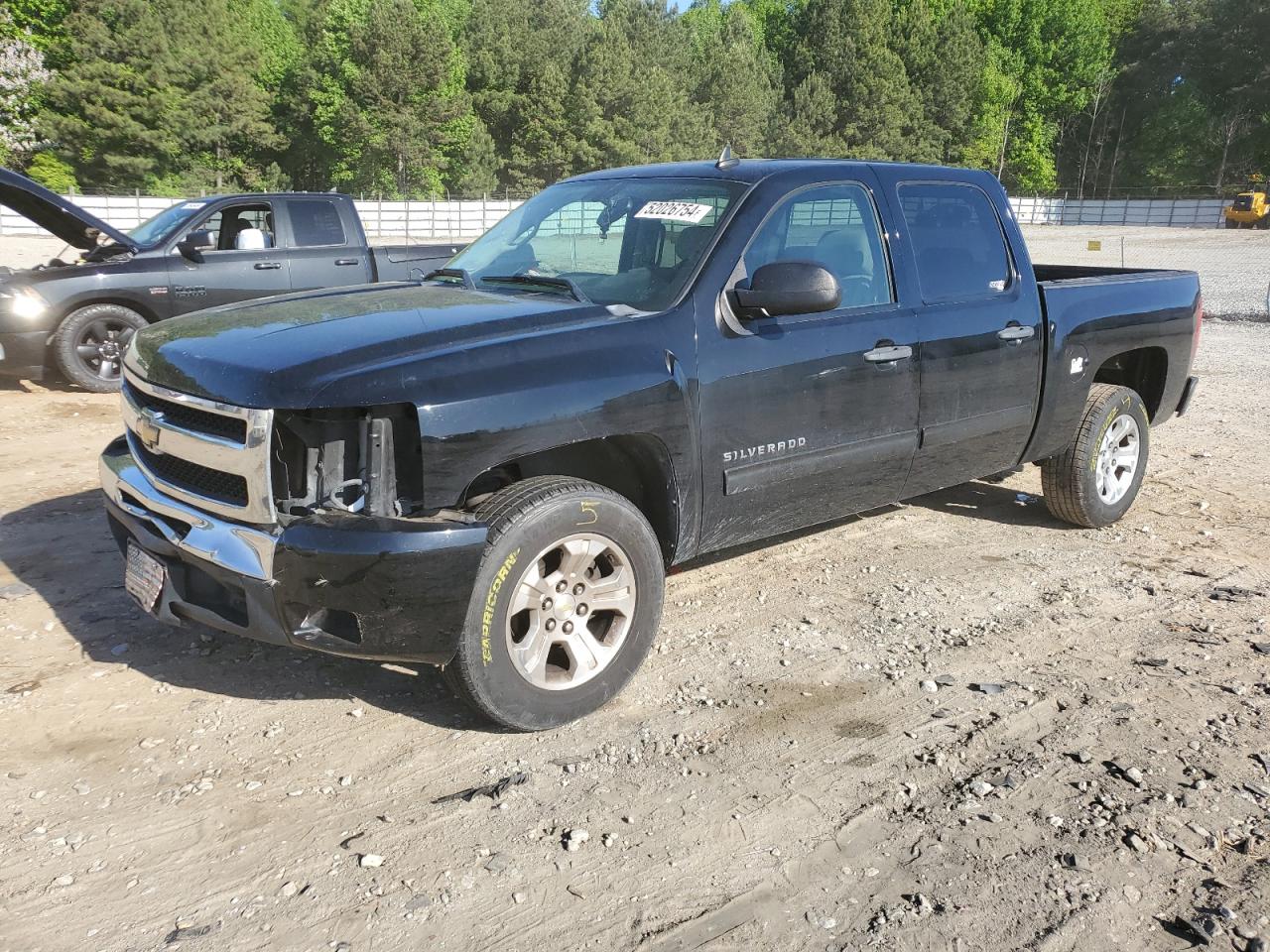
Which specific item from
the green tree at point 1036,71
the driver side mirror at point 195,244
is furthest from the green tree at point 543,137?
the driver side mirror at point 195,244

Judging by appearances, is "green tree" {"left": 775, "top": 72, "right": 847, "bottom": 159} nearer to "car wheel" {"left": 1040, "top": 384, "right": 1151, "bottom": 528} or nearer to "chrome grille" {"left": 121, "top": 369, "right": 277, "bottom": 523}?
"car wheel" {"left": 1040, "top": 384, "right": 1151, "bottom": 528}

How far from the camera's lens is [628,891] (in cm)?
276

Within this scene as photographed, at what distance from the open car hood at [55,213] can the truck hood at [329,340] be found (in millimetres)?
5249

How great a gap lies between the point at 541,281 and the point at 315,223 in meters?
6.72

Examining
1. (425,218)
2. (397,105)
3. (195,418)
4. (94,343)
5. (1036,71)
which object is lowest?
(425,218)

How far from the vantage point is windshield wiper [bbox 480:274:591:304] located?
13.3 feet

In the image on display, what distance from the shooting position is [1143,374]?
6238 millimetres

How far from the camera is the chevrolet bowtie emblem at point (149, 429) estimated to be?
3.51m

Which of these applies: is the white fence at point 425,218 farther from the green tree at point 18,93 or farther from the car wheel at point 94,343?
the car wheel at point 94,343

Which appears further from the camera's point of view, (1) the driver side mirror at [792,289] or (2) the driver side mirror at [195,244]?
(2) the driver side mirror at [195,244]

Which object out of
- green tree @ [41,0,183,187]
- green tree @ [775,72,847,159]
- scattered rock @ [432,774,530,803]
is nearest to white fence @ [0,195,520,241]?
green tree @ [41,0,183,187]

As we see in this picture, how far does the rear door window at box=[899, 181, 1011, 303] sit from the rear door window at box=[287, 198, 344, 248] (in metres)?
6.90

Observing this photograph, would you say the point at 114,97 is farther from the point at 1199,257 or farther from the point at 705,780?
the point at 705,780

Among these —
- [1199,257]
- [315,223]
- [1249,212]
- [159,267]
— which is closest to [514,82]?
[1249,212]
